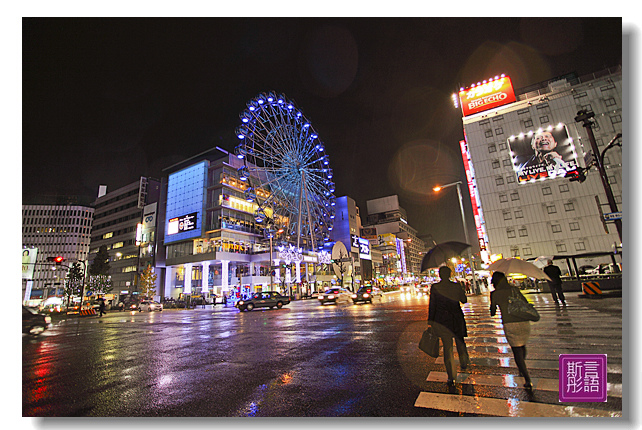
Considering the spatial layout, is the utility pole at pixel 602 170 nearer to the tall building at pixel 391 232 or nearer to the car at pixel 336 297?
the car at pixel 336 297

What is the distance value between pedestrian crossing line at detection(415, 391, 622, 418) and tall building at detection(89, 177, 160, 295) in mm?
78660

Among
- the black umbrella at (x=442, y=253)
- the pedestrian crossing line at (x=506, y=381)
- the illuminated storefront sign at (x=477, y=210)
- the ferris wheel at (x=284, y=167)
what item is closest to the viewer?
the pedestrian crossing line at (x=506, y=381)

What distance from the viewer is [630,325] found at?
15.7 ft

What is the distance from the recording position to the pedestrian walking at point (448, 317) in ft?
14.9

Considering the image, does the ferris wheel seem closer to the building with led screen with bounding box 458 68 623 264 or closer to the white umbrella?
the building with led screen with bounding box 458 68 623 264

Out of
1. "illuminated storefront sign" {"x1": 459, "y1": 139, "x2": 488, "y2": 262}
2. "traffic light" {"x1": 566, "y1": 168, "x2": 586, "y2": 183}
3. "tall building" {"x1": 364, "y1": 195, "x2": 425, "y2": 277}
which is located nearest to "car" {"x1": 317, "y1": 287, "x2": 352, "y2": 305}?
"traffic light" {"x1": 566, "y1": 168, "x2": 586, "y2": 183}

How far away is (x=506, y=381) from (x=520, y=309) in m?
1.20

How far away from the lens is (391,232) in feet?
498

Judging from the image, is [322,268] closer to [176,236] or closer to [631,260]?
[176,236]

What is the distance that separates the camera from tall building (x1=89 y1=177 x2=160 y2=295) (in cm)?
7371

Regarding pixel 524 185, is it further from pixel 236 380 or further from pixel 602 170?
pixel 236 380

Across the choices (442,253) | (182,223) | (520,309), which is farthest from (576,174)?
(182,223)

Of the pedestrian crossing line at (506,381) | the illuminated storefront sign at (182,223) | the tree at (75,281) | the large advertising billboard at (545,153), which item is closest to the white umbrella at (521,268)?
the pedestrian crossing line at (506,381)

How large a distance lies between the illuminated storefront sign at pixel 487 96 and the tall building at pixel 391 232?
93.4 m
